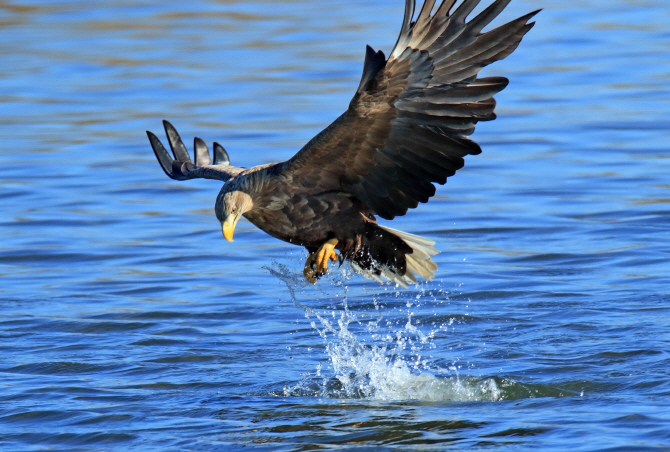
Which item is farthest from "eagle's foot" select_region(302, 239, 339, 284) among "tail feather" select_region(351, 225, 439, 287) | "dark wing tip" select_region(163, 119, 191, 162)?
Result: "dark wing tip" select_region(163, 119, 191, 162)

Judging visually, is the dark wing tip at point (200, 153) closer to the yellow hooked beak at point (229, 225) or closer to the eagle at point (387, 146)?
the eagle at point (387, 146)

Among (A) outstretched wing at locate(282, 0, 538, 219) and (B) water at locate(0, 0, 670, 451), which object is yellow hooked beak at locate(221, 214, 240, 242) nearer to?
(A) outstretched wing at locate(282, 0, 538, 219)

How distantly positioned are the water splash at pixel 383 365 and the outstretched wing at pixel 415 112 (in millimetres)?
875

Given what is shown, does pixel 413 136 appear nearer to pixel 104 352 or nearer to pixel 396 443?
pixel 396 443

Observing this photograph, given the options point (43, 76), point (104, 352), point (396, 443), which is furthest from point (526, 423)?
point (43, 76)

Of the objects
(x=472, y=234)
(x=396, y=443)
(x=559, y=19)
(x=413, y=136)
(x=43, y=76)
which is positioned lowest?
(x=396, y=443)

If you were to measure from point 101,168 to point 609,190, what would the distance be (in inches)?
188

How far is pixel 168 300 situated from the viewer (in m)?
7.87

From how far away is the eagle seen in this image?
5.48 m

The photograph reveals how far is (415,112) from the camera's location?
5648mm

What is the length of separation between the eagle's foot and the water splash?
1.07ft

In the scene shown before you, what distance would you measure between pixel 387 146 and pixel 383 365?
4.08 ft

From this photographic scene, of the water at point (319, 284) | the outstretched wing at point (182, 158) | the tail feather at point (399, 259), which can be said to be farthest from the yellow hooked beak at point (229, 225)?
the outstretched wing at point (182, 158)

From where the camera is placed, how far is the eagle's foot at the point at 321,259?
6.19 metres
